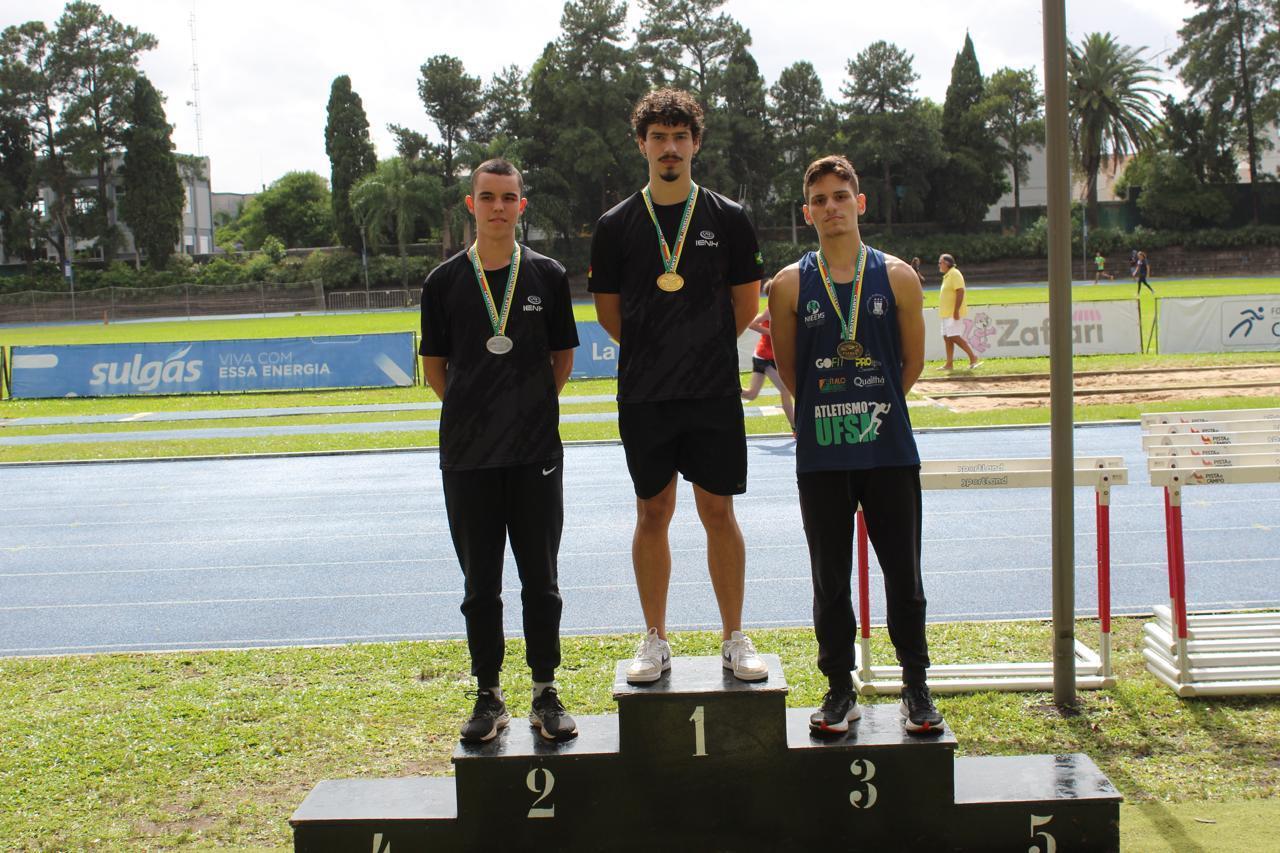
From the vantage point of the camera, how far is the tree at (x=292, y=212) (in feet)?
294

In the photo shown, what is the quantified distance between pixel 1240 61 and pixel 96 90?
71369 mm

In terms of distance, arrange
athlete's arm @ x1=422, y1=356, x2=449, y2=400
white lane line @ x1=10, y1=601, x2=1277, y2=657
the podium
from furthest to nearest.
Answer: white lane line @ x1=10, y1=601, x2=1277, y2=657
athlete's arm @ x1=422, y1=356, x2=449, y2=400
the podium

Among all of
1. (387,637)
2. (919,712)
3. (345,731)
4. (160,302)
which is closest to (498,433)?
(919,712)

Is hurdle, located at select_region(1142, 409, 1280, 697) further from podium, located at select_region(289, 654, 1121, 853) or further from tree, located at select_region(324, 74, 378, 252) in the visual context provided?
tree, located at select_region(324, 74, 378, 252)

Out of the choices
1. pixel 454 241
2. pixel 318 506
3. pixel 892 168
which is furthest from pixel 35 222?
pixel 318 506

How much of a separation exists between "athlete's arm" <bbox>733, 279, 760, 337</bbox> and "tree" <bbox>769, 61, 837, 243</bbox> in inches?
2501

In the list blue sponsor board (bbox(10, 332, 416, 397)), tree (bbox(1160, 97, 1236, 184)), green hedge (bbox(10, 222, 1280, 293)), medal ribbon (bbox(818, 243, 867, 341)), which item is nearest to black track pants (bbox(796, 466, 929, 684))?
medal ribbon (bbox(818, 243, 867, 341))

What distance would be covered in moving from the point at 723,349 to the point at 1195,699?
10.1 ft

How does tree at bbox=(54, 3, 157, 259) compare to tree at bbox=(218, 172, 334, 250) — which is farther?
tree at bbox=(218, 172, 334, 250)

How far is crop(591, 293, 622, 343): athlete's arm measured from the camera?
4137 mm

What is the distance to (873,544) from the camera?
406 centimetres

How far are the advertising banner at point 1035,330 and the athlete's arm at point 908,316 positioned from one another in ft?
56.0

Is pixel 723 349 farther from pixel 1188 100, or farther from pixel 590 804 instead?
pixel 1188 100

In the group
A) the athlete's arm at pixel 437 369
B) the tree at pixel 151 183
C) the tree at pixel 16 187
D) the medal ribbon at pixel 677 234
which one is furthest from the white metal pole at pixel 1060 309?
the tree at pixel 16 187
